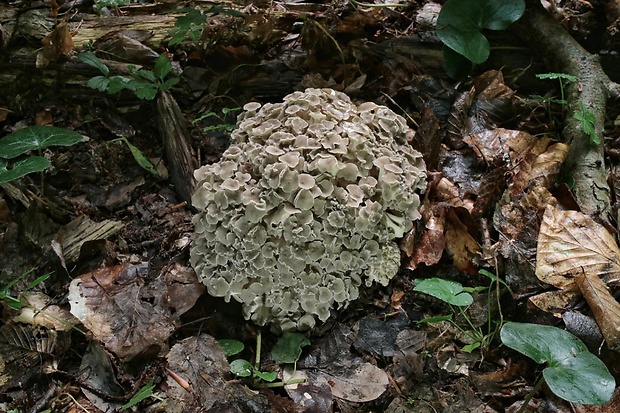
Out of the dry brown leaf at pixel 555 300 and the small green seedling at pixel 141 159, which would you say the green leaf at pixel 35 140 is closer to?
the small green seedling at pixel 141 159

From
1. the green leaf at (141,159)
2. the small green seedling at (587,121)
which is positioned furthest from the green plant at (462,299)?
the green leaf at (141,159)

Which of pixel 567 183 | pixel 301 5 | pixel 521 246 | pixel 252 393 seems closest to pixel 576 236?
pixel 521 246

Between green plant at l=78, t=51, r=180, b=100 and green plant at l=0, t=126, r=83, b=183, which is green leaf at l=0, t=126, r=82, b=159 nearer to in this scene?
green plant at l=0, t=126, r=83, b=183

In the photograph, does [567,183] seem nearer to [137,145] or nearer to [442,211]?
[442,211]

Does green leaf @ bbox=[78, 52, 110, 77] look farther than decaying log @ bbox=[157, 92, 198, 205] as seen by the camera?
Yes

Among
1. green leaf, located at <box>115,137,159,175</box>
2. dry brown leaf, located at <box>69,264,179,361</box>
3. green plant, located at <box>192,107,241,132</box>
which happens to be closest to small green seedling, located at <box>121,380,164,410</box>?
dry brown leaf, located at <box>69,264,179,361</box>
